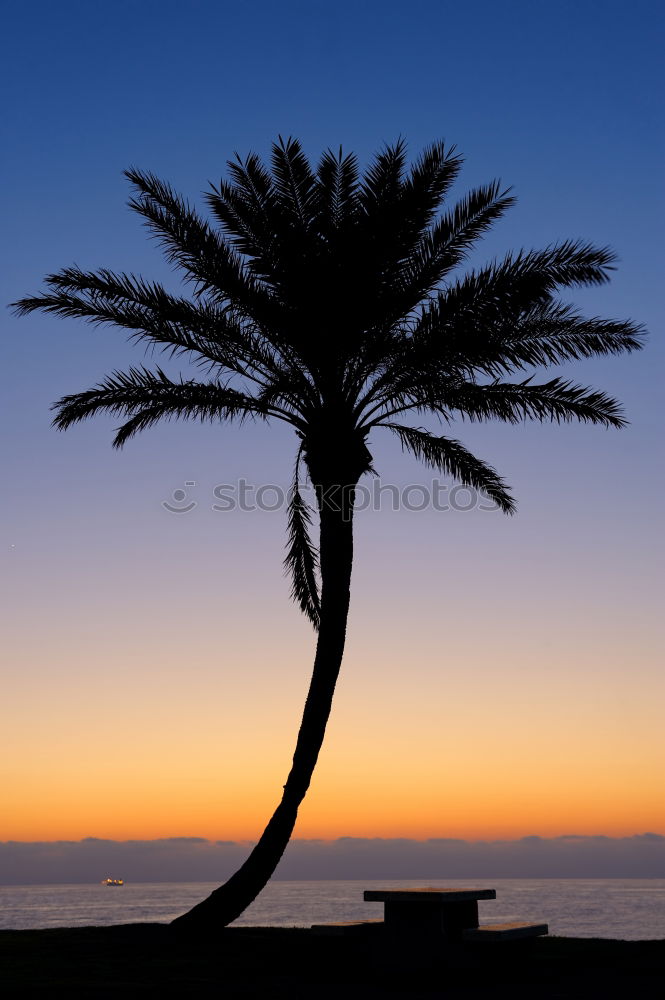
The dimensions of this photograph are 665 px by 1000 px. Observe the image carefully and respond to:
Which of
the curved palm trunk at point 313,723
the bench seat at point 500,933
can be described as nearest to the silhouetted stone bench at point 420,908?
the bench seat at point 500,933

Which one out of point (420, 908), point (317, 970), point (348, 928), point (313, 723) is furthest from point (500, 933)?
point (313, 723)

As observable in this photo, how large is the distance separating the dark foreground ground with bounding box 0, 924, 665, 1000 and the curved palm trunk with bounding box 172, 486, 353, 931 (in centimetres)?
56

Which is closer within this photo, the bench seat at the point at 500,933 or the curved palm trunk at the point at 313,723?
the bench seat at the point at 500,933

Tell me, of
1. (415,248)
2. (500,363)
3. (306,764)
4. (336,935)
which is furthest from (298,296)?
(336,935)

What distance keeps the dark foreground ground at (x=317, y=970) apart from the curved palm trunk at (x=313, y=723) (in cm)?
56

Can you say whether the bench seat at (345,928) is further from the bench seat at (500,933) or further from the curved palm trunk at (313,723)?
the curved palm trunk at (313,723)

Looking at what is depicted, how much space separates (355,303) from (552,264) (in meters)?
3.17

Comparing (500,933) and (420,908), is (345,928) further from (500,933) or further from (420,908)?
(500,933)

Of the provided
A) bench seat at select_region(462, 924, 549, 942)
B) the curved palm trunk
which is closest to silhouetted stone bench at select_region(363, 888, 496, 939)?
bench seat at select_region(462, 924, 549, 942)

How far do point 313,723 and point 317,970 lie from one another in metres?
3.97

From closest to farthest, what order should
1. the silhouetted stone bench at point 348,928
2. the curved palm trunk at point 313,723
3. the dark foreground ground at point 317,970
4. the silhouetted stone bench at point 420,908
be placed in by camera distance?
1. the dark foreground ground at point 317,970
2. the silhouetted stone bench at point 420,908
3. the silhouetted stone bench at point 348,928
4. the curved palm trunk at point 313,723

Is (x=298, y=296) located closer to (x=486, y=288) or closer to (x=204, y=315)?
(x=204, y=315)

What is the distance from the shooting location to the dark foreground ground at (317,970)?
34.6ft

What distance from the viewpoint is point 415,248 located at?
16609mm
